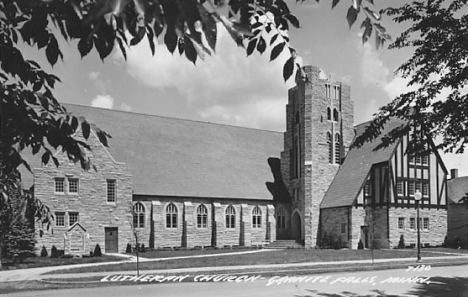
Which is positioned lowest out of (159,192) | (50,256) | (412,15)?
(50,256)

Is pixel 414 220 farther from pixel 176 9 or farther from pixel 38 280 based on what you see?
pixel 176 9

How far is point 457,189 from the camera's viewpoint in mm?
56906

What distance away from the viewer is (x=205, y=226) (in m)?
46.2

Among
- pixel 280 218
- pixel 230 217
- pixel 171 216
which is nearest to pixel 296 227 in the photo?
pixel 280 218

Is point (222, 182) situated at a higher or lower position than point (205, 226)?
higher

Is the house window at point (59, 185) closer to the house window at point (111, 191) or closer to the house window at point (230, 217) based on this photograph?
the house window at point (111, 191)

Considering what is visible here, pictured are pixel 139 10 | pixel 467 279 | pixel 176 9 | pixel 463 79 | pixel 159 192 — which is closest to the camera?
pixel 139 10

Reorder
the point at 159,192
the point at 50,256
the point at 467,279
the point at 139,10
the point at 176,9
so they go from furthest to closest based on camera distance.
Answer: the point at 159,192
the point at 50,256
the point at 467,279
the point at 176,9
the point at 139,10

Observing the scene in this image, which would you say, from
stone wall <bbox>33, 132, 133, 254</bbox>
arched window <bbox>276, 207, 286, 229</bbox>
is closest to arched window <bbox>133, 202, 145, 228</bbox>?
stone wall <bbox>33, 132, 133, 254</bbox>

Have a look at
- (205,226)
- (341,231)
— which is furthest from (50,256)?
(341,231)

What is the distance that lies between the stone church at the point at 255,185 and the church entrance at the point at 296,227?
0.10m

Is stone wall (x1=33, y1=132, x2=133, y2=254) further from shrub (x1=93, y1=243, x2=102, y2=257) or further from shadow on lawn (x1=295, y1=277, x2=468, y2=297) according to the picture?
shadow on lawn (x1=295, y1=277, x2=468, y2=297)

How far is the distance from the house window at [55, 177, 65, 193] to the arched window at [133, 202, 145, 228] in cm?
673

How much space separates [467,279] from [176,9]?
2166cm
